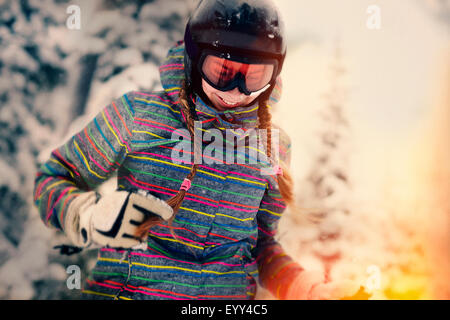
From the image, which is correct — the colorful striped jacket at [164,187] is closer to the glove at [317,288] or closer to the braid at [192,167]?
the braid at [192,167]

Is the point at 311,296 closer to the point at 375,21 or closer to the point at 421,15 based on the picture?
the point at 375,21

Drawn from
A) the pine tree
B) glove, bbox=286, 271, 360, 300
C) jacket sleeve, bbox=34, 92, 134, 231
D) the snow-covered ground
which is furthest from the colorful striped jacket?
the pine tree

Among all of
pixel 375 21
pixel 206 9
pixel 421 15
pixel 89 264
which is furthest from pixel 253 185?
pixel 421 15

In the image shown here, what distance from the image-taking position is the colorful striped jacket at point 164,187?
3.48 feet

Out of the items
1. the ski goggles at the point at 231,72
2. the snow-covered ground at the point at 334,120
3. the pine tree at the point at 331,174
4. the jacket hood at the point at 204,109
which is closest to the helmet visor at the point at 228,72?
the ski goggles at the point at 231,72

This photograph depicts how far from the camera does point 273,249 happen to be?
1.34 meters

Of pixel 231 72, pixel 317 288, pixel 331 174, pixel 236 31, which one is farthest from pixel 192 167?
pixel 331 174

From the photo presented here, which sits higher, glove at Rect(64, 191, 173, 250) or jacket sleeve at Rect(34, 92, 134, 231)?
jacket sleeve at Rect(34, 92, 134, 231)

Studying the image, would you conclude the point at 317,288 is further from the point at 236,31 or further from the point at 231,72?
the point at 236,31

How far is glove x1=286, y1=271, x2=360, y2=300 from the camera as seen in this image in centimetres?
106

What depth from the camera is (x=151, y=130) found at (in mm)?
1050

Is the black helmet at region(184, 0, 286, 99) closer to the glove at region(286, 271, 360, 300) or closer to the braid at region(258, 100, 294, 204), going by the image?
the braid at region(258, 100, 294, 204)

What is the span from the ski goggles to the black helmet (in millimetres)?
25
